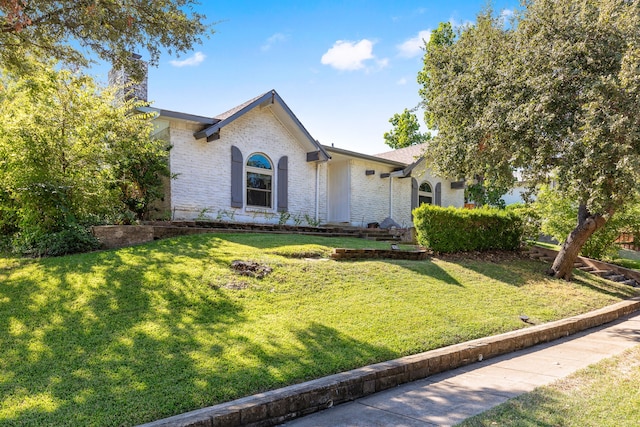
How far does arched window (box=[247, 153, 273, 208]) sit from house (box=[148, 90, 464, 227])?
0.04 m

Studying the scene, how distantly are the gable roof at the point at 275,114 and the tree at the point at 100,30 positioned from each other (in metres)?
4.58

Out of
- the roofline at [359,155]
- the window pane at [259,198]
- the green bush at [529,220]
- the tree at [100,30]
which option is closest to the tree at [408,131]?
the roofline at [359,155]

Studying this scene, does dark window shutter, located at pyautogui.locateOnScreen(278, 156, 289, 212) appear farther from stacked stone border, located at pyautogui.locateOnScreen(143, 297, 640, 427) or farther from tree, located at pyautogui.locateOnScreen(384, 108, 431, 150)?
tree, located at pyautogui.locateOnScreen(384, 108, 431, 150)

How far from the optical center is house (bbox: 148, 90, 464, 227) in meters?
13.8

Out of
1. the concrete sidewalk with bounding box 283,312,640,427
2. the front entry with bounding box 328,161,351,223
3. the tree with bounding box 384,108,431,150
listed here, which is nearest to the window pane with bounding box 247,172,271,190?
the front entry with bounding box 328,161,351,223

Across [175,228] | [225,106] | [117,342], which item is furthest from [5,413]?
[225,106]

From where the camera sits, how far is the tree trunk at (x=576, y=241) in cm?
1212

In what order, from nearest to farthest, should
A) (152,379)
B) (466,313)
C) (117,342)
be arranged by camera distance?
(152,379) → (117,342) → (466,313)

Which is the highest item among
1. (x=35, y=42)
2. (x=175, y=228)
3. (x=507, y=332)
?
(x=35, y=42)

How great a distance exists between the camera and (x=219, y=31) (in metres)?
9.21


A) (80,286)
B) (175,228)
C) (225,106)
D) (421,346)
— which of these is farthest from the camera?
(225,106)

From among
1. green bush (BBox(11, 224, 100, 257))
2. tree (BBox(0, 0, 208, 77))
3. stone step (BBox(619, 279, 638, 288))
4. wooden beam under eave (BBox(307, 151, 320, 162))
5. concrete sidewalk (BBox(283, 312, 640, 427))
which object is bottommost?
stone step (BBox(619, 279, 638, 288))

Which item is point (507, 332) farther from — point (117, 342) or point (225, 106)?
point (225, 106)

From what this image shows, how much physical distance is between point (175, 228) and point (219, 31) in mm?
4934
